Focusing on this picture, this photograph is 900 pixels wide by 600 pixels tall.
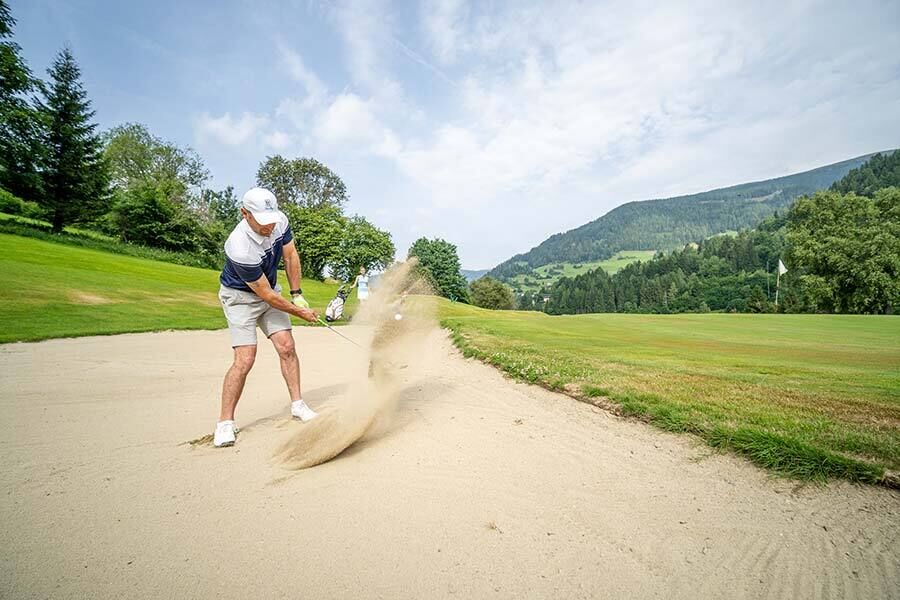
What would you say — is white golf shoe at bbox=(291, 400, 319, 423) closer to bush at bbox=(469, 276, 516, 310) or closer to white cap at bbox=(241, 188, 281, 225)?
white cap at bbox=(241, 188, 281, 225)

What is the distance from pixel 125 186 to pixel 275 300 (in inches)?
3120

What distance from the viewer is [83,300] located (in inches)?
710

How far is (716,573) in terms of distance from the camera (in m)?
2.61

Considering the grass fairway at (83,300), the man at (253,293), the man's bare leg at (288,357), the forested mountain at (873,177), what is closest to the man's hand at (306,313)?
the man at (253,293)

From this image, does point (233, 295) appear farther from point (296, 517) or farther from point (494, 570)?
point (494, 570)

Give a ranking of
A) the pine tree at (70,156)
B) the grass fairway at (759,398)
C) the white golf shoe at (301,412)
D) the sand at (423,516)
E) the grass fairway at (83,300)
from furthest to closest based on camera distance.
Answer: the pine tree at (70,156), the grass fairway at (83,300), the white golf shoe at (301,412), the grass fairway at (759,398), the sand at (423,516)

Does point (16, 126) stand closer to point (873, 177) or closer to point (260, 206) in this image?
point (260, 206)

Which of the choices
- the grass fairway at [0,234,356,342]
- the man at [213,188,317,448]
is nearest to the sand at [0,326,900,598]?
the man at [213,188,317,448]

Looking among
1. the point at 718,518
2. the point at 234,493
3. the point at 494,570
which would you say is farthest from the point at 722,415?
the point at 234,493

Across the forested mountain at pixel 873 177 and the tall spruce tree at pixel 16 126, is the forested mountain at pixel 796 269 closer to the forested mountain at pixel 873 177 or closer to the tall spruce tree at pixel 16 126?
the forested mountain at pixel 873 177

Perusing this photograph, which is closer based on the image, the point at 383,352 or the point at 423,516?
the point at 423,516

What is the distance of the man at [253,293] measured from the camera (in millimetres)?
4859

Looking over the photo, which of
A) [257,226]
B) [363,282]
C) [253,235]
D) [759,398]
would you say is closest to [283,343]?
[253,235]

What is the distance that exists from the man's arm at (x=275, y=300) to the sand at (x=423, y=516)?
125 centimetres
